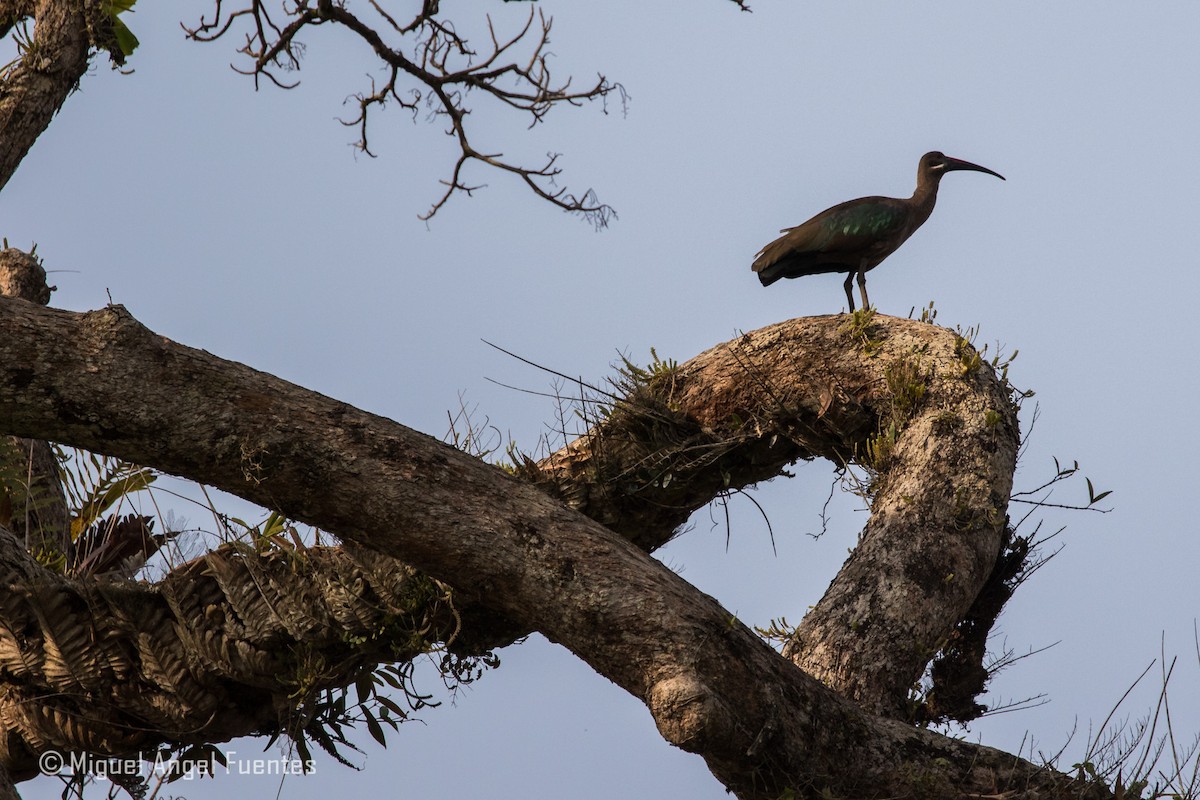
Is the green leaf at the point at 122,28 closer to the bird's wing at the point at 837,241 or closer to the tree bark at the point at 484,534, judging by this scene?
the bird's wing at the point at 837,241

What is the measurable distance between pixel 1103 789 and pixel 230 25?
7.36 m

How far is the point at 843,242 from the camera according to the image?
786cm

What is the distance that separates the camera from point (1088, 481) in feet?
19.5

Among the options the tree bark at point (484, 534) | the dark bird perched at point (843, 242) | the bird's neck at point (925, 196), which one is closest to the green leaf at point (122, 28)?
the dark bird perched at point (843, 242)

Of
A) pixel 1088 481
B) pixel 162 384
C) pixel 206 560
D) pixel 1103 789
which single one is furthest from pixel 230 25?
pixel 1103 789

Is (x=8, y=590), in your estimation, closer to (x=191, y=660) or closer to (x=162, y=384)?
(x=191, y=660)

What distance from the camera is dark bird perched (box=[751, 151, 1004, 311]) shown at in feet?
25.8

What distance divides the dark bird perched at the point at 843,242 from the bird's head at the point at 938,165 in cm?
94

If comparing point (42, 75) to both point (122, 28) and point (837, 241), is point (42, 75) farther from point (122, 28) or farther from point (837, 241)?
point (837, 241)

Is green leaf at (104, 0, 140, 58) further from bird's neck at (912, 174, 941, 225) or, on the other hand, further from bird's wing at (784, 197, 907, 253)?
bird's neck at (912, 174, 941, 225)

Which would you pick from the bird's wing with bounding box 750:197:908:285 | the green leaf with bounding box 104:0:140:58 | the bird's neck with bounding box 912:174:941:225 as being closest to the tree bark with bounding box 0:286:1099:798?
the bird's wing with bounding box 750:197:908:285

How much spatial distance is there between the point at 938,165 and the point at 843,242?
1824 mm

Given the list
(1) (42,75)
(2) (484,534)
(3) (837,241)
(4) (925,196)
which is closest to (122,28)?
(1) (42,75)

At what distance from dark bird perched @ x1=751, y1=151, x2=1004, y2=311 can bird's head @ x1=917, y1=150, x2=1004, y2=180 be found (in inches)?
37.1
